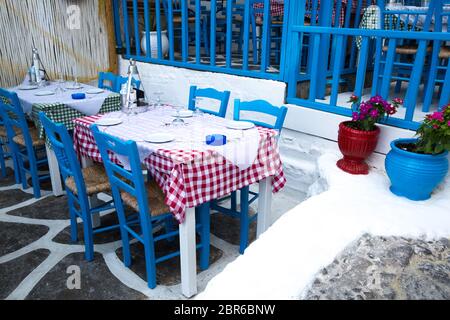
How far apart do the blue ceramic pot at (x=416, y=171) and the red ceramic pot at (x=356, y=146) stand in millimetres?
292

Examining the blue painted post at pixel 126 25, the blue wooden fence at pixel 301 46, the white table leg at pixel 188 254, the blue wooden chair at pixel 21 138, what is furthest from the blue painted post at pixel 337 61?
the blue painted post at pixel 126 25

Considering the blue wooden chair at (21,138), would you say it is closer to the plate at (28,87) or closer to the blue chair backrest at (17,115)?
the blue chair backrest at (17,115)

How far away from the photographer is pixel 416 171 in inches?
91.7

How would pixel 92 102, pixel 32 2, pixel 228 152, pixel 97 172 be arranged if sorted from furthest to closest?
1. pixel 32 2
2. pixel 92 102
3. pixel 97 172
4. pixel 228 152

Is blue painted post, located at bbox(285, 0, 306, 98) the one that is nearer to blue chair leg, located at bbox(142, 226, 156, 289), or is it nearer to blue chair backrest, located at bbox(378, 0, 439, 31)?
blue chair backrest, located at bbox(378, 0, 439, 31)

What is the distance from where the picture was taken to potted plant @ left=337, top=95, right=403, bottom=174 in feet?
8.97

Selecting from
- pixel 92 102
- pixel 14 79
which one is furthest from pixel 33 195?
pixel 14 79

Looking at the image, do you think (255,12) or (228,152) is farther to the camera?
(255,12)

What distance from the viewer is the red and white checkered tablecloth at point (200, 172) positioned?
203 centimetres

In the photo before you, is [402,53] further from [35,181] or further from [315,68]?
[35,181]

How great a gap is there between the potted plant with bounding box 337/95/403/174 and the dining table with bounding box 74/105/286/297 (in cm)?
60

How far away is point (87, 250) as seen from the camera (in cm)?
256
